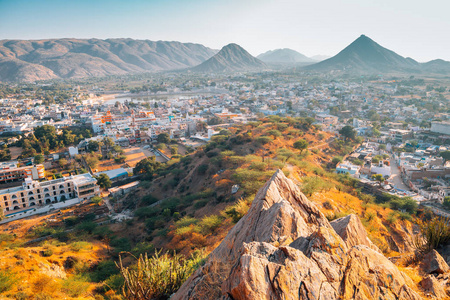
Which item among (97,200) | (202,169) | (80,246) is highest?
(202,169)

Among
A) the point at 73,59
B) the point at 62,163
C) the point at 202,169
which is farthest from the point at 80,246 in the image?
the point at 73,59

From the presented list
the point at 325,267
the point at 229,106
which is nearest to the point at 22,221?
the point at 325,267

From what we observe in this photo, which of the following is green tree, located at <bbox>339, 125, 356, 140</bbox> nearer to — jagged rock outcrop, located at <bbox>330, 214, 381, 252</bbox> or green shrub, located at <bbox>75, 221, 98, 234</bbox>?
green shrub, located at <bbox>75, 221, 98, 234</bbox>

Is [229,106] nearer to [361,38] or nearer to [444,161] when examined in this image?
[444,161]

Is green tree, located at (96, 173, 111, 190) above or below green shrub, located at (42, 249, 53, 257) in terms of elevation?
below

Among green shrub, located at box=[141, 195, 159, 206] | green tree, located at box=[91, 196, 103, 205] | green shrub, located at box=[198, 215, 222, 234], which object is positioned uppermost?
green shrub, located at box=[198, 215, 222, 234]

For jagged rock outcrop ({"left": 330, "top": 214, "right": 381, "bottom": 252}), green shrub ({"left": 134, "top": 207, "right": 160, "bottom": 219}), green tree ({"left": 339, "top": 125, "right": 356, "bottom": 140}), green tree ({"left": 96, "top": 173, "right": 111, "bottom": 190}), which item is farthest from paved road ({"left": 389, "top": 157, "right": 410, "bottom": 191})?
green tree ({"left": 96, "top": 173, "right": 111, "bottom": 190})

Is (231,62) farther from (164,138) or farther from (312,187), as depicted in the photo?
(312,187)

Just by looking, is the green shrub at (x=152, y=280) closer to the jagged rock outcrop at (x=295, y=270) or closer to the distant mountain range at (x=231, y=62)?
the jagged rock outcrop at (x=295, y=270)
